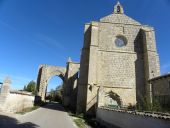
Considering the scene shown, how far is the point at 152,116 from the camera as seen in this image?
22.7ft

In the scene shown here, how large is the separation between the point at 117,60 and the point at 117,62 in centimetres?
25

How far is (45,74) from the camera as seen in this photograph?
37.7m

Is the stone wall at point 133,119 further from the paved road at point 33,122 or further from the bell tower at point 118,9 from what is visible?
the bell tower at point 118,9

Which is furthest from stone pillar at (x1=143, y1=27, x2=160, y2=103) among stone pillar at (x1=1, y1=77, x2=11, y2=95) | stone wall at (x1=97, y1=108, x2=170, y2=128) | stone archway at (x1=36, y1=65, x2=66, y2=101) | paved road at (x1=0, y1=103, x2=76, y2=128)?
stone archway at (x1=36, y1=65, x2=66, y2=101)

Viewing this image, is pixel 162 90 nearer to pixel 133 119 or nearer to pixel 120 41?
pixel 133 119

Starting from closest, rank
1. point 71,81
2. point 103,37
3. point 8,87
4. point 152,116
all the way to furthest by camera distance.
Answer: point 152,116 < point 8,87 < point 103,37 < point 71,81

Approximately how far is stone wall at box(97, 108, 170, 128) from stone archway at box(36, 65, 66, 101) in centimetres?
2503

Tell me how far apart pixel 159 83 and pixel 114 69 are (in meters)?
5.96

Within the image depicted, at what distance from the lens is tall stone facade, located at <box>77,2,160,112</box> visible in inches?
778

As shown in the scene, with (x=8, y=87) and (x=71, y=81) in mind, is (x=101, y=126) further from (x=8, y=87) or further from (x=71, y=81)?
(x=71, y=81)

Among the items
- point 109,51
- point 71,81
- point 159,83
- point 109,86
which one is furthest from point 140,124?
point 71,81

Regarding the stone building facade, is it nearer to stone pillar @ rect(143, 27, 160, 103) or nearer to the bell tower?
stone pillar @ rect(143, 27, 160, 103)

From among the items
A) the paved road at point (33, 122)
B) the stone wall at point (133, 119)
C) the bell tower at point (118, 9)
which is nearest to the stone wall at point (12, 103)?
the paved road at point (33, 122)

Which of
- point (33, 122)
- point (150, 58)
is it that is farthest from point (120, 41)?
point (33, 122)
